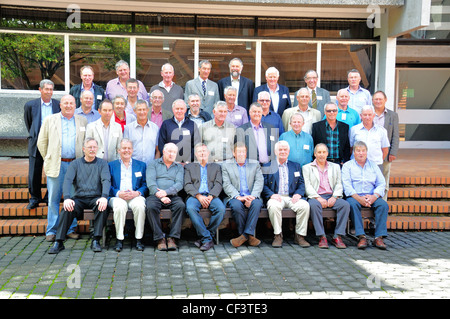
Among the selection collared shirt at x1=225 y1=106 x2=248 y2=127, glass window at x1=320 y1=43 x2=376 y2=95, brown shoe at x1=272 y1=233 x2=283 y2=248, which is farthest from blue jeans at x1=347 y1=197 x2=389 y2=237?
glass window at x1=320 y1=43 x2=376 y2=95

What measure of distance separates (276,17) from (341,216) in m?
5.51

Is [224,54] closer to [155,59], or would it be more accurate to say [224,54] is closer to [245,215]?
[155,59]

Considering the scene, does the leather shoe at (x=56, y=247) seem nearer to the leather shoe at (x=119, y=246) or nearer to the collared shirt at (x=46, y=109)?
the leather shoe at (x=119, y=246)

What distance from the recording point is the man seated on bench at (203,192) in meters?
6.32

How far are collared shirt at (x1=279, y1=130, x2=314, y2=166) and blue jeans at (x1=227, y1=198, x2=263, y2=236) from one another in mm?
964

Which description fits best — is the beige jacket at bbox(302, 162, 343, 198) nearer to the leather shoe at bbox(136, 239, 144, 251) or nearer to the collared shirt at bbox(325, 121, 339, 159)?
the collared shirt at bbox(325, 121, 339, 159)

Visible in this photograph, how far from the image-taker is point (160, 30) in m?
10.2

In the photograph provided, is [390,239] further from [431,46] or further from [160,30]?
[431,46]

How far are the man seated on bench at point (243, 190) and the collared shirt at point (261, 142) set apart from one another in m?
0.22

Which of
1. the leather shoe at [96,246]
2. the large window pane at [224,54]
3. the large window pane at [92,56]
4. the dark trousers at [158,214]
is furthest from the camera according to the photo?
the large window pane at [224,54]

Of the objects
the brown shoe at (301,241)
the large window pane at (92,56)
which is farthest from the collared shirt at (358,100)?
the large window pane at (92,56)

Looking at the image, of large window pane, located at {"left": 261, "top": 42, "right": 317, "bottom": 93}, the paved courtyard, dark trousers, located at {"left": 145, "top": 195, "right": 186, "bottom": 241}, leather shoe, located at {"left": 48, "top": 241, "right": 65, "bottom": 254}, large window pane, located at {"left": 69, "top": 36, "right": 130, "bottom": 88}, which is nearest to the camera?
the paved courtyard

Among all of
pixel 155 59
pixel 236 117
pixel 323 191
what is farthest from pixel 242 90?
pixel 155 59

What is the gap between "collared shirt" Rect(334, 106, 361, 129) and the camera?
7301 millimetres
